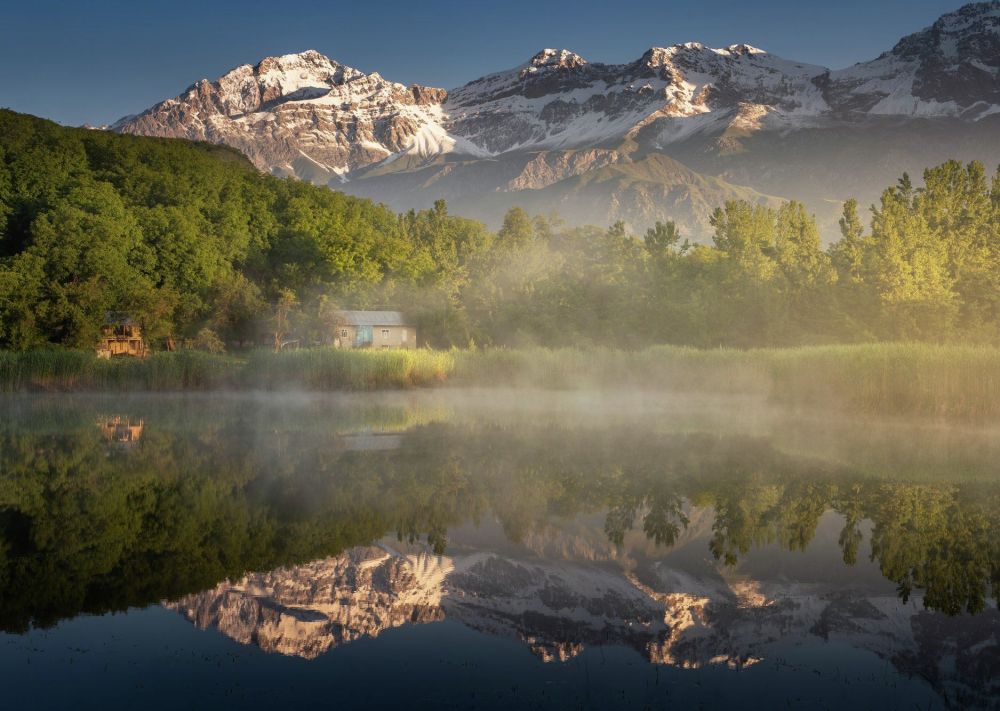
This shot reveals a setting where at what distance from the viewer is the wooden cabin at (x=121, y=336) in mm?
64125

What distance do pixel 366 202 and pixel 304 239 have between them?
23.7 meters

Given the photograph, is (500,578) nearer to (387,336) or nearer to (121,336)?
(121,336)

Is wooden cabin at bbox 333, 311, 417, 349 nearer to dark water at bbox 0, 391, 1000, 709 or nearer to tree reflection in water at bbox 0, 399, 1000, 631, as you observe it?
tree reflection in water at bbox 0, 399, 1000, 631

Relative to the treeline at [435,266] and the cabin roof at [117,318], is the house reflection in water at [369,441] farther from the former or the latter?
the cabin roof at [117,318]

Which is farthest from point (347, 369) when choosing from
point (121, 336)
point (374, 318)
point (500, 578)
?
point (374, 318)

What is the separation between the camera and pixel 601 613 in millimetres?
9242

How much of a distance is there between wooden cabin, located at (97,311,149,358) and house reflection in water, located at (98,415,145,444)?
37.2 metres

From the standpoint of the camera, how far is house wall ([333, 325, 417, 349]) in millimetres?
77125

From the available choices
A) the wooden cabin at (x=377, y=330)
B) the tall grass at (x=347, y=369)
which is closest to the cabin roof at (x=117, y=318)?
the wooden cabin at (x=377, y=330)

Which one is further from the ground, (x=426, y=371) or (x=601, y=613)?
(x=426, y=371)

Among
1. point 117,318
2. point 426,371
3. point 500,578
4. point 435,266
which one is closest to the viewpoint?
point 500,578

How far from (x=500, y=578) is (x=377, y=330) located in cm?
6983

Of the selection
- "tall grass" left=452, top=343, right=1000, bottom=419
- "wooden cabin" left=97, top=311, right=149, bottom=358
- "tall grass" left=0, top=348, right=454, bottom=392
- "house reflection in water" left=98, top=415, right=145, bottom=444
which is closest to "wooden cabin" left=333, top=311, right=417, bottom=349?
"wooden cabin" left=97, top=311, right=149, bottom=358

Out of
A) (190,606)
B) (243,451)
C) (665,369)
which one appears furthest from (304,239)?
(190,606)
